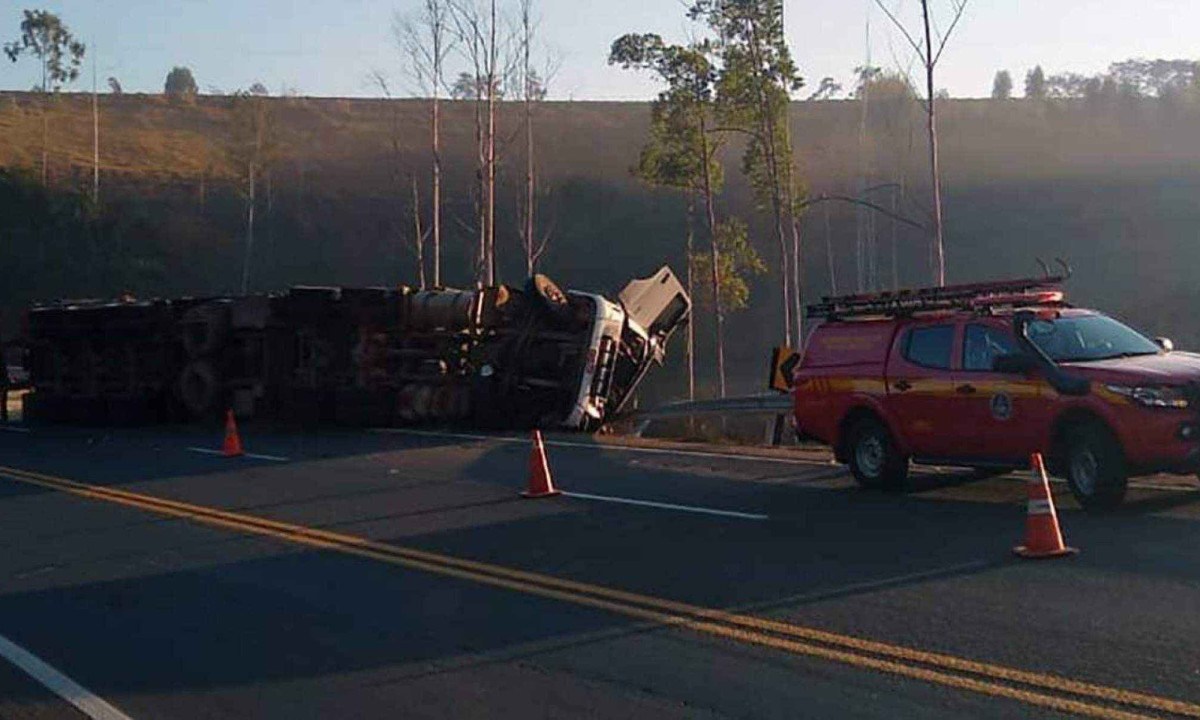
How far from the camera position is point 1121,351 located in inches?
577

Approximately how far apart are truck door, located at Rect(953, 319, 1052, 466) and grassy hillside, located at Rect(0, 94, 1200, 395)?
38681 millimetres

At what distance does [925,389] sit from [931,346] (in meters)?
0.43

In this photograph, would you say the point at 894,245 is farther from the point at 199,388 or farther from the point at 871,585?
the point at 871,585

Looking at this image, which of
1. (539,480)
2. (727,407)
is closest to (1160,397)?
(539,480)

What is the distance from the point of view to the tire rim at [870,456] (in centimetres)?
1614

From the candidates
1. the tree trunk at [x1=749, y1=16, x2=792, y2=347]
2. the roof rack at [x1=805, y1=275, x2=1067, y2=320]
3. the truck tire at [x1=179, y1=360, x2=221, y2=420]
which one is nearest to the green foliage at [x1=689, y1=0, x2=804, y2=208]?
the tree trunk at [x1=749, y1=16, x2=792, y2=347]

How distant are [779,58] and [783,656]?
122 feet

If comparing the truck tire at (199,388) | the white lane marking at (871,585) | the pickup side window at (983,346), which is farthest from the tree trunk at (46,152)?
the white lane marking at (871,585)

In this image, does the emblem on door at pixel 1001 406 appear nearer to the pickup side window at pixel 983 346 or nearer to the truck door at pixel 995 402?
the truck door at pixel 995 402

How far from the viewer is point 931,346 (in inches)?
621

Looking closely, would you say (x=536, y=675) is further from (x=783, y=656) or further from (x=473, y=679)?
(x=783, y=656)

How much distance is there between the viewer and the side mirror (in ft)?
47.2

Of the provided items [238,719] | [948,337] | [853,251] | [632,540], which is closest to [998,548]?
[632,540]

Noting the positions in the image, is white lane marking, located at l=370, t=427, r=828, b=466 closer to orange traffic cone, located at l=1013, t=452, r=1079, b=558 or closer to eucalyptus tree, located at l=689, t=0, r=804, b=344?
orange traffic cone, located at l=1013, t=452, r=1079, b=558
